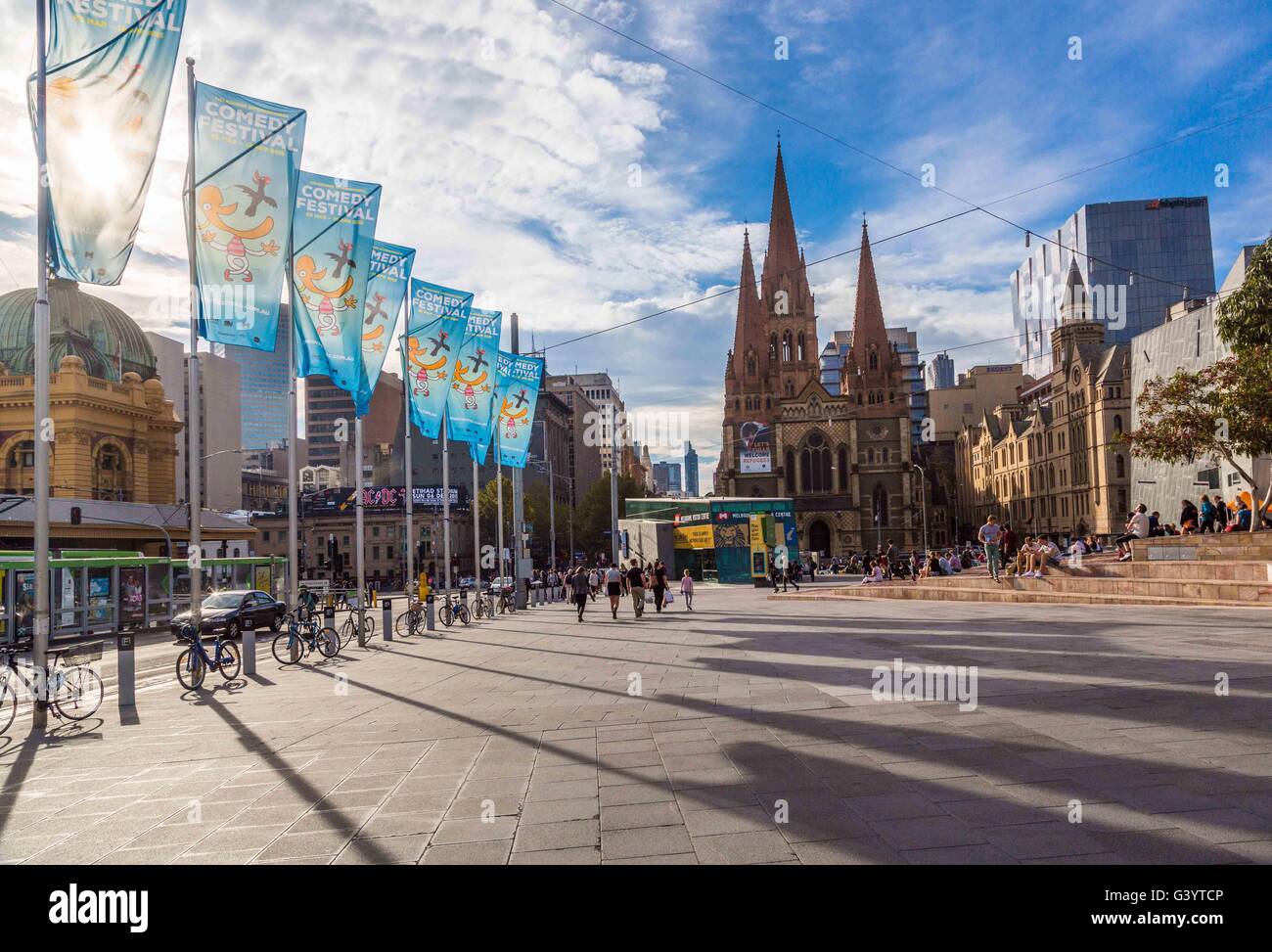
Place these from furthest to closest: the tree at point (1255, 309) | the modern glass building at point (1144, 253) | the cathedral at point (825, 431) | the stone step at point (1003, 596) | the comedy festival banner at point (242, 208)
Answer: the modern glass building at point (1144, 253) → the cathedral at point (825, 431) → the tree at point (1255, 309) → the stone step at point (1003, 596) → the comedy festival banner at point (242, 208)

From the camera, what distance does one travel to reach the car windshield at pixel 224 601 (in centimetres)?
2523

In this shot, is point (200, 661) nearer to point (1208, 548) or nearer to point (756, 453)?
point (1208, 548)

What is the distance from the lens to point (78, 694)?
36.9ft

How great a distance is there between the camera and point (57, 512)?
127 ft

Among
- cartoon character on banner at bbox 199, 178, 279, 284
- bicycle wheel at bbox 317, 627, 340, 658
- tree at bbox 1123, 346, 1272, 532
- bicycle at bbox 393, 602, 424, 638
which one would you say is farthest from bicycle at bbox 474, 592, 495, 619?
tree at bbox 1123, 346, 1272, 532

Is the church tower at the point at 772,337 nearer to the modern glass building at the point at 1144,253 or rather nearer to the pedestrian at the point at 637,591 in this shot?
the modern glass building at the point at 1144,253

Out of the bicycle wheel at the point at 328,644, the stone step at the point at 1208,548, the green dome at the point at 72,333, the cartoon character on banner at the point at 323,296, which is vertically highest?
the green dome at the point at 72,333

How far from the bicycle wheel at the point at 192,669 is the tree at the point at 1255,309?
24.0 m

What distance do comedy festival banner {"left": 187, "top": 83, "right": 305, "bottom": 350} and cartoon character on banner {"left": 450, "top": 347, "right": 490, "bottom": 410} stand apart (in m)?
9.86

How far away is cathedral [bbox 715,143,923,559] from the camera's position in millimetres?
90062

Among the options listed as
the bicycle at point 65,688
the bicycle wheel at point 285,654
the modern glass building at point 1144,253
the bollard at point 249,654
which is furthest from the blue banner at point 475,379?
the modern glass building at point 1144,253

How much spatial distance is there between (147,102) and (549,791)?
37.8ft

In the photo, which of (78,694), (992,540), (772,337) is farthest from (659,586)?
(772,337)

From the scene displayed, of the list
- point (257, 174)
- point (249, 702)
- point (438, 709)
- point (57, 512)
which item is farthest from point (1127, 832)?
point (57, 512)
